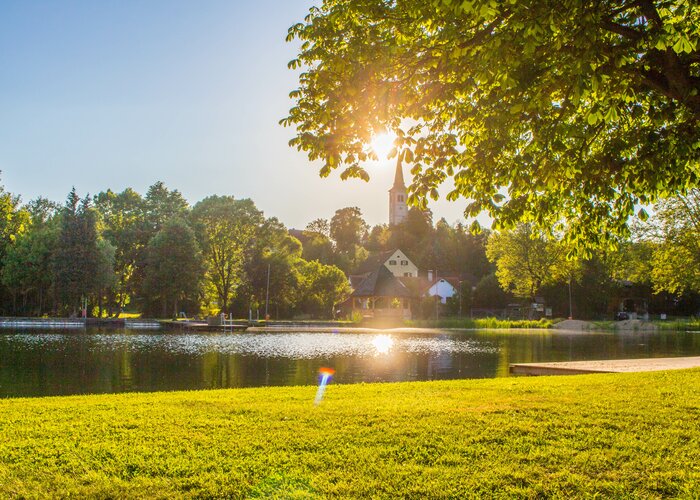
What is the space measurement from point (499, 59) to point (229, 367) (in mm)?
14183

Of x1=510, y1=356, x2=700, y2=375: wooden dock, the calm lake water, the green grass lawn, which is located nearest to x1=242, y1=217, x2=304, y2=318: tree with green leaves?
the calm lake water

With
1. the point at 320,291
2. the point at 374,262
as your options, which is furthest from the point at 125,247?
the point at 374,262

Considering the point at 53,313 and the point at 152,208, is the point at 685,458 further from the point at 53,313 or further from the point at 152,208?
the point at 152,208

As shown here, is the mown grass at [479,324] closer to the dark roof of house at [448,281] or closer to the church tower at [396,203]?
the dark roof of house at [448,281]

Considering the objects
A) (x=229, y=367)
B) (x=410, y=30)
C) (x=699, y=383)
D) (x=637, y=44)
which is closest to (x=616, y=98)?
(x=637, y=44)

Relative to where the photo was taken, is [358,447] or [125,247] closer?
[358,447]

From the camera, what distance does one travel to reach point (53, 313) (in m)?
54.6

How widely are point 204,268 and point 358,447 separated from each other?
50035 mm

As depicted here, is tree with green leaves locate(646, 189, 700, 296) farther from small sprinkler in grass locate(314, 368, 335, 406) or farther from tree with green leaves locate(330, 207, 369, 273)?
tree with green leaves locate(330, 207, 369, 273)

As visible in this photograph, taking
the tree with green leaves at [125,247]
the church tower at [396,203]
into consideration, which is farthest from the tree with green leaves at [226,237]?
the church tower at [396,203]

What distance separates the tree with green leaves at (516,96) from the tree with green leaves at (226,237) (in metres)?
52.2

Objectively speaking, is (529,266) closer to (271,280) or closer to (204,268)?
(271,280)

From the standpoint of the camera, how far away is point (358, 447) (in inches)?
211

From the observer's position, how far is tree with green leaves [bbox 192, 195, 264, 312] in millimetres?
58156
